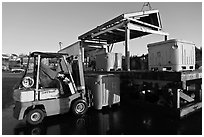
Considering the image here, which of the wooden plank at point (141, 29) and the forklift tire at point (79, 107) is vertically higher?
the wooden plank at point (141, 29)

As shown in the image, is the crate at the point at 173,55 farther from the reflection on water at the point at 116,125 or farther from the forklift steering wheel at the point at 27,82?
the forklift steering wheel at the point at 27,82

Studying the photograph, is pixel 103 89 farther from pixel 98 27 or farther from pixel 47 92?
pixel 98 27

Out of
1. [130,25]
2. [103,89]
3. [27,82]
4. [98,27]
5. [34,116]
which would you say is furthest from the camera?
[98,27]

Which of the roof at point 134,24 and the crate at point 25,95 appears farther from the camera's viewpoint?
the roof at point 134,24

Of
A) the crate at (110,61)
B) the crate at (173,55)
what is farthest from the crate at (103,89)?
the crate at (110,61)

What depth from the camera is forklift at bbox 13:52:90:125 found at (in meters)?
4.02

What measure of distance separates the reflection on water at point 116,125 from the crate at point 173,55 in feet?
5.34

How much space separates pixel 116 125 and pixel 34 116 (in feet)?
7.84

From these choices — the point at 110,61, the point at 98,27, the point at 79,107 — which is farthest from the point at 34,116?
the point at 98,27

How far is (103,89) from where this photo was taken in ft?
17.1

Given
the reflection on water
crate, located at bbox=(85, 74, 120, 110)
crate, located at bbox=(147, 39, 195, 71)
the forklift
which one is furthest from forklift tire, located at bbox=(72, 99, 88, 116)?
crate, located at bbox=(147, 39, 195, 71)

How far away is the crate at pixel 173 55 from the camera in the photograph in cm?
436

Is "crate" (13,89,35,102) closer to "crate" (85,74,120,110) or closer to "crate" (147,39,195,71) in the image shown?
"crate" (85,74,120,110)

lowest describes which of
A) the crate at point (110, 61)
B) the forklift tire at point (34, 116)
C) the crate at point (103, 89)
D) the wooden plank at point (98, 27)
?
the forklift tire at point (34, 116)
